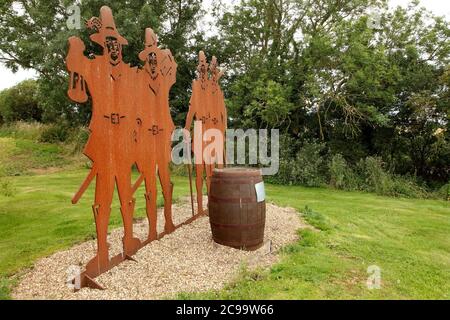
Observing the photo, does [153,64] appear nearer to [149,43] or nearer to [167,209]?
[149,43]

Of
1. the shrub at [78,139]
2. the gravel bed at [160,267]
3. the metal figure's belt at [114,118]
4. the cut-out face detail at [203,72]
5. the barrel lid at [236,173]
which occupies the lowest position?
the gravel bed at [160,267]

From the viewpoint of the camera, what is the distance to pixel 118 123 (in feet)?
12.6

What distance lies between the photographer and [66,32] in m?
11.9

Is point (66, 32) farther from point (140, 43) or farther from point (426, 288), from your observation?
point (426, 288)

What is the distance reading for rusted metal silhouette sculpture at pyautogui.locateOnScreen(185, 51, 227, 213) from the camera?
19.4 ft

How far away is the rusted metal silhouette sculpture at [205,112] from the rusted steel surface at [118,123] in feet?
2.80

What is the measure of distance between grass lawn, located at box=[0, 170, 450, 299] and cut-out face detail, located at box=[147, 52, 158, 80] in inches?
92.5

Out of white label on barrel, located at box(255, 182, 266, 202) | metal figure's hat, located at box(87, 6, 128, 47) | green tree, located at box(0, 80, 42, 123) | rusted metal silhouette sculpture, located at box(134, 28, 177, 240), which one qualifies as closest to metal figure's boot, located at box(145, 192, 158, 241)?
rusted metal silhouette sculpture, located at box(134, 28, 177, 240)

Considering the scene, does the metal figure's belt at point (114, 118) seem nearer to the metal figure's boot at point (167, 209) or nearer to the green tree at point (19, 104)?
the metal figure's boot at point (167, 209)

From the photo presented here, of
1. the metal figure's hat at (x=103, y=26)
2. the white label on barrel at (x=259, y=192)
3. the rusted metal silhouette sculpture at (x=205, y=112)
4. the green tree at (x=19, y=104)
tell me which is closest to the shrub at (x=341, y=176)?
the rusted metal silhouette sculpture at (x=205, y=112)

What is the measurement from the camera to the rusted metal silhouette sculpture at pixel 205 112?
5.91 metres

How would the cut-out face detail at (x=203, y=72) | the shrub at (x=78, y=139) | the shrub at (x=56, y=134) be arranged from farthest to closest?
the shrub at (x=56, y=134), the shrub at (x=78, y=139), the cut-out face detail at (x=203, y=72)

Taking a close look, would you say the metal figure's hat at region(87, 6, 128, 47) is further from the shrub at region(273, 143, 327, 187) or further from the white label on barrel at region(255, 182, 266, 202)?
the shrub at region(273, 143, 327, 187)

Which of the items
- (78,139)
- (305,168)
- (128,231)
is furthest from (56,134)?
(128,231)
